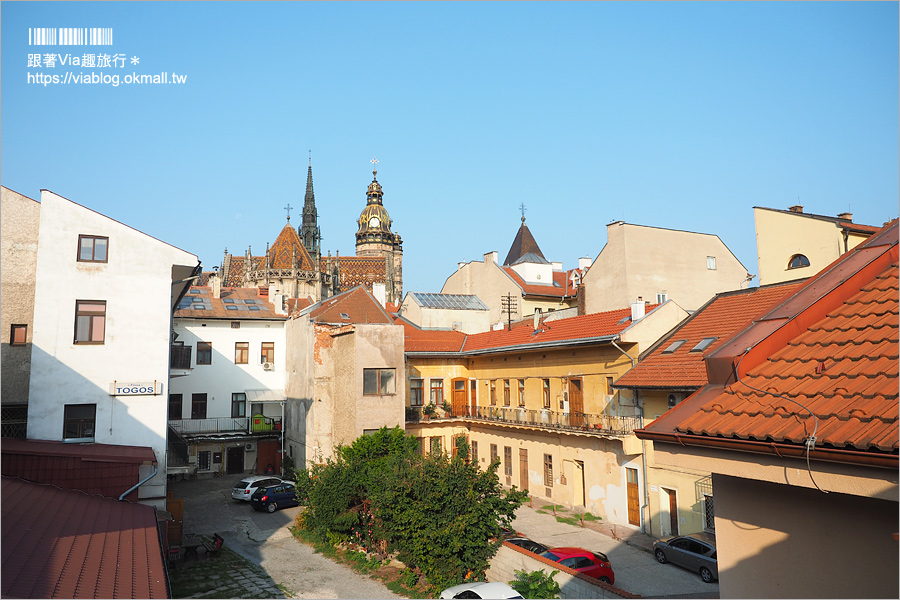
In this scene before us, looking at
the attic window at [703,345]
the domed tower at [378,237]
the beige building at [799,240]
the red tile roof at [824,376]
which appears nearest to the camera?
the red tile roof at [824,376]

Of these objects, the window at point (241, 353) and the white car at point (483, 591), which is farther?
the window at point (241, 353)

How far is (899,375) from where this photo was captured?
13.7 ft

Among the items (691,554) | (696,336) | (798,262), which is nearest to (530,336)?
(696,336)

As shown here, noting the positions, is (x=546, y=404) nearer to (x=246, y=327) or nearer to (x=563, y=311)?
(x=563, y=311)

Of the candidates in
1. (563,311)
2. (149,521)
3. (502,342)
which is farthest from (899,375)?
(563,311)

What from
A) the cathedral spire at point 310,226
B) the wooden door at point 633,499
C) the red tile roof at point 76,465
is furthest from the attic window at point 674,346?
the cathedral spire at point 310,226

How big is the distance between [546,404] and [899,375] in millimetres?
27756

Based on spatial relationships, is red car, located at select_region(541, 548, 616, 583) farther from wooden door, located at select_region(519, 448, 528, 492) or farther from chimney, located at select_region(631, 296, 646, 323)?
wooden door, located at select_region(519, 448, 528, 492)

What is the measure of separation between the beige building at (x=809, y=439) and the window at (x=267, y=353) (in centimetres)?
3790

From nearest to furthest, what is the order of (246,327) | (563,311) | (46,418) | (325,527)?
(46,418) < (325,527) < (246,327) < (563,311)

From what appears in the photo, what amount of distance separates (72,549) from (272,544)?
13.8m

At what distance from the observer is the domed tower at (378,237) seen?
118 metres

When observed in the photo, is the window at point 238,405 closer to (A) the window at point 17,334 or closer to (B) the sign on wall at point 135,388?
(A) the window at point 17,334

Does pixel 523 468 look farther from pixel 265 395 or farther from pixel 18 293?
pixel 18 293
